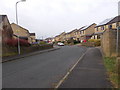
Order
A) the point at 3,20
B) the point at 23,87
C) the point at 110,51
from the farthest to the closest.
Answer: the point at 3,20 < the point at 110,51 < the point at 23,87

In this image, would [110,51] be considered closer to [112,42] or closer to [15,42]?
[112,42]

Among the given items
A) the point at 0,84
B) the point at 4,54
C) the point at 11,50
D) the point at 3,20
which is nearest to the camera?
the point at 0,84

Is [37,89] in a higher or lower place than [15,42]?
lower

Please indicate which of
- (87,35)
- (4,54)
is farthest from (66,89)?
(87,35)

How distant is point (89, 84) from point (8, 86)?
129 inches

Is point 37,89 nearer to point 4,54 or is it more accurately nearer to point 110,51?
point 110,51

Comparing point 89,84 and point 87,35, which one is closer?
point 89,84

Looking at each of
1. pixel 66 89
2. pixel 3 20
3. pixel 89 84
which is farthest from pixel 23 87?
pixel 3 20

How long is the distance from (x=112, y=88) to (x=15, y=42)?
1663 centimetres

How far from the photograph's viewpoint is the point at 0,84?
6.03 m

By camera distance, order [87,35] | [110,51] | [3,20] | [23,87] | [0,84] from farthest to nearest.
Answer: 1. [87,35]
2. [3,20]
3. [110,51]
4. [0,84]
5. [23,87]

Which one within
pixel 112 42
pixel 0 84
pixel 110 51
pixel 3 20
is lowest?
pixel 0 84

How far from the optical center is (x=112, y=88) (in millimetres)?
5066

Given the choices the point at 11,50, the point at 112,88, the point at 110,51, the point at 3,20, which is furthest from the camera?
the point at 3,20
